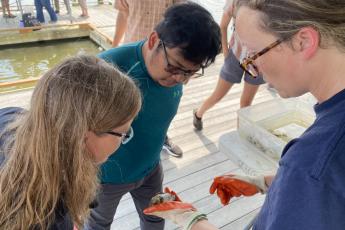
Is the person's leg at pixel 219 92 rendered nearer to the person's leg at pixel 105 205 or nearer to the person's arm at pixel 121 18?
the person's arm at pixel 121 18

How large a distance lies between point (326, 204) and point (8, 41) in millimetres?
7419

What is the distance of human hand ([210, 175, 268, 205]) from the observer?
4.33ft

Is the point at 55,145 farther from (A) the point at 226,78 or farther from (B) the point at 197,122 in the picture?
(B) the point at 197,122

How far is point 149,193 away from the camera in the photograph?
148 cm

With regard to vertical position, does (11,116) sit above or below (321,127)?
below

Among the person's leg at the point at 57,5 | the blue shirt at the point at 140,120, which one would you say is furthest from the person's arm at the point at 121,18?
the person's leg at the point at 57,5

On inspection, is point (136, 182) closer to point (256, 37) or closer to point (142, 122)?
point (142, 122)

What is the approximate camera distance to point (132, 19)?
2293 mm

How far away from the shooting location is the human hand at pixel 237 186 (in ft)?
4.33

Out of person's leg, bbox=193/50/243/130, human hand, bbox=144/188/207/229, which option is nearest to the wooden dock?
person's leg, bbox=193/50/243/130

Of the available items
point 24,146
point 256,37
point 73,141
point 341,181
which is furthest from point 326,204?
point 24,146

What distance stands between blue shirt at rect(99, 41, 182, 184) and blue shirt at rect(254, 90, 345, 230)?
673 mm

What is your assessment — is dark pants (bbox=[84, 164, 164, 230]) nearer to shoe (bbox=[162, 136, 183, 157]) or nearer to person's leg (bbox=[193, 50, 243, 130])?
shoe (bbox=[162, 136, 183, 157])

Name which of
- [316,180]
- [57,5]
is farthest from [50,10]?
[316,180]
